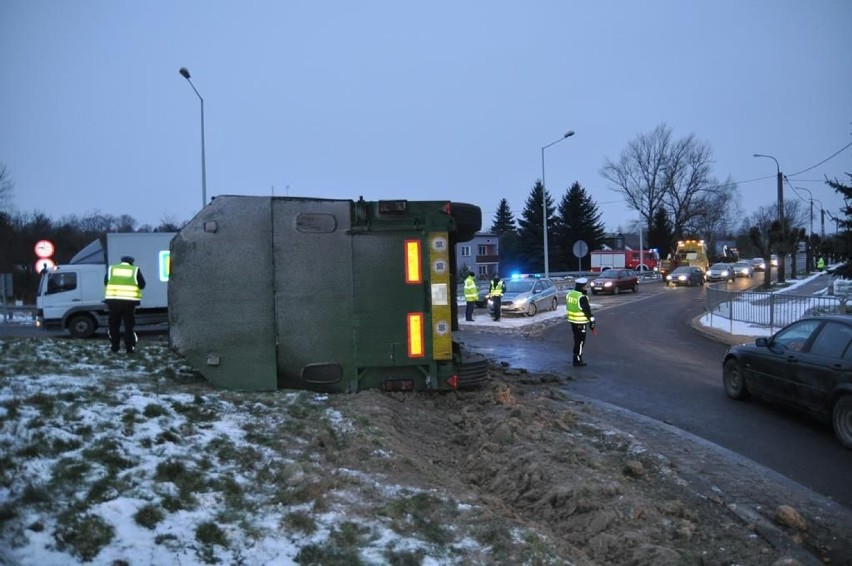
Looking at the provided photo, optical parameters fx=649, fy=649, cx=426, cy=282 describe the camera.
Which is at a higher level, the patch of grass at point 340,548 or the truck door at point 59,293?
the truck door at point 59,293

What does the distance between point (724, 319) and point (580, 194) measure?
49.7 meters

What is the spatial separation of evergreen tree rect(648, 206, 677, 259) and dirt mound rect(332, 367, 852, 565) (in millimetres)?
70250

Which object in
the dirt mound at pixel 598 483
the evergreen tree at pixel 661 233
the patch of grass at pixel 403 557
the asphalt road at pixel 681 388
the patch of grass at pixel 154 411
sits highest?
the evergreen tree at pixel 661 233

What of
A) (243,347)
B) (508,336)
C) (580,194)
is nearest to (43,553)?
(243,347)

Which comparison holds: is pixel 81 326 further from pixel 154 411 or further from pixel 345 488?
pixel 345 488

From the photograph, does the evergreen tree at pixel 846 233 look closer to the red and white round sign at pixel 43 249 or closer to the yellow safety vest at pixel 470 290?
the yellow safety vest at pixel 470 290

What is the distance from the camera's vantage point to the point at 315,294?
7.66 m

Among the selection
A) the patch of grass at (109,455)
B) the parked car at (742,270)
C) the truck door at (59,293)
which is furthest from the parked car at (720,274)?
the patch of grass at (109,455)

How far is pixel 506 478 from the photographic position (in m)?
5.56

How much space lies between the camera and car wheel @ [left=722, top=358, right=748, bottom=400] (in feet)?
31.2

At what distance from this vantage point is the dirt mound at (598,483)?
14.6 ft

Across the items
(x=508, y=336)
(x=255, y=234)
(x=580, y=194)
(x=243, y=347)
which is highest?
(x=580, y=194)

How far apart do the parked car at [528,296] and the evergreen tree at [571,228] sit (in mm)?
43142

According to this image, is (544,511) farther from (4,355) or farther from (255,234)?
(4,355)
